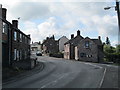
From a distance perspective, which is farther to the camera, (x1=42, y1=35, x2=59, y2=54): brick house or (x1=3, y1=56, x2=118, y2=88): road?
(x1=42, y1=35, x2=59, y2=54): brick house

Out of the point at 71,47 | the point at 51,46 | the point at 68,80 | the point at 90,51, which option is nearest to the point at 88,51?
the point at 90,51

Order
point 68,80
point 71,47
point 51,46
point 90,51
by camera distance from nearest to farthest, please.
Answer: point 68,80, point 90,51, point 71,47, point 51,46

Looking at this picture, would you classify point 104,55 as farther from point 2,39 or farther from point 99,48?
point 2,39

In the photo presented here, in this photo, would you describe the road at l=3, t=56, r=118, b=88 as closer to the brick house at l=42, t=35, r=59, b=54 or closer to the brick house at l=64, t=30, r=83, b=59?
the brick house at l=64, t=30, r=83, b=59

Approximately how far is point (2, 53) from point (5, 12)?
613 centimetres

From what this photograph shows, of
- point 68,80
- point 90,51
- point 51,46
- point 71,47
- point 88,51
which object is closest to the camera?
point 68,80

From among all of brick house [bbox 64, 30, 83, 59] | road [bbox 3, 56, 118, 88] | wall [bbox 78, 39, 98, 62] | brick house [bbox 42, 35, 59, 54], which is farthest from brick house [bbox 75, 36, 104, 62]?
brick house [bbox 42, 35, 59, 54]

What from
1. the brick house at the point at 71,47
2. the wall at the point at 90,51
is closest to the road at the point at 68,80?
the wall at the point at 90,51

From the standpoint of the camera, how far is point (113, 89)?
19.2m

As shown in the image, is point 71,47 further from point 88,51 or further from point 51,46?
point 51,46

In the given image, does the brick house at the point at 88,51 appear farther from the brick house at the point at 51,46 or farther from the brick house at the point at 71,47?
the brick house at the point at 51,46

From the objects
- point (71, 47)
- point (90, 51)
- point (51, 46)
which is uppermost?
point (51, 46)

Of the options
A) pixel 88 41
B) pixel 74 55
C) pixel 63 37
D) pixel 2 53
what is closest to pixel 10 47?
pixel 2 53

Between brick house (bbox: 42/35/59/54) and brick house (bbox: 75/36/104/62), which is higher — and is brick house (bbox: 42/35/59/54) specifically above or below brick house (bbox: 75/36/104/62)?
above
